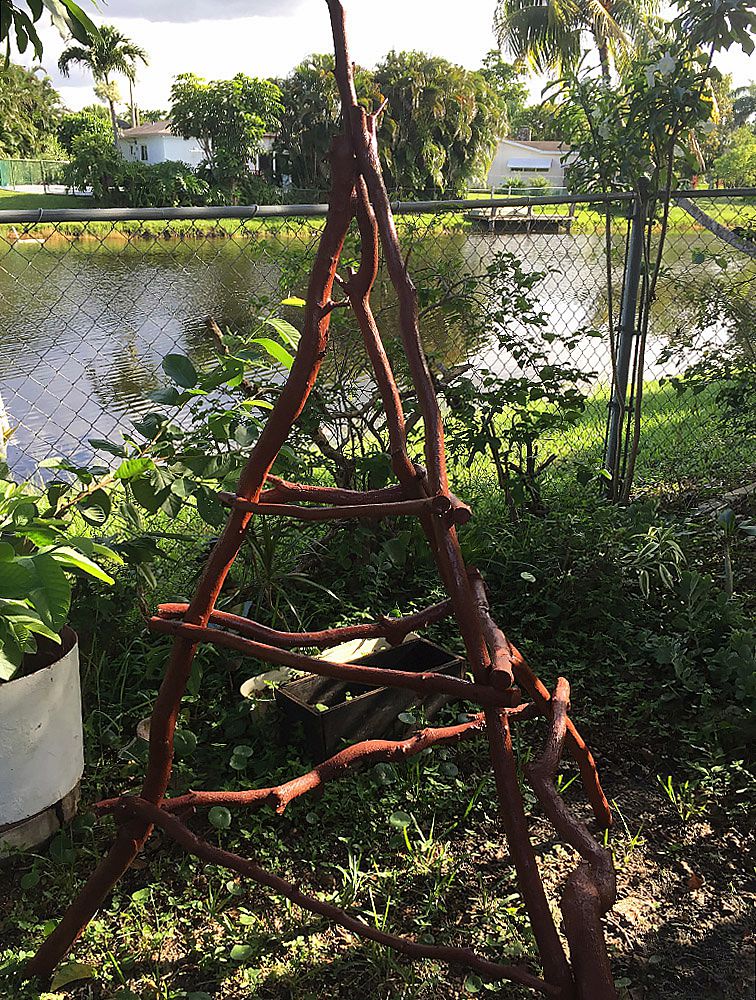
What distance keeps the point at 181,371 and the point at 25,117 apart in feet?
211

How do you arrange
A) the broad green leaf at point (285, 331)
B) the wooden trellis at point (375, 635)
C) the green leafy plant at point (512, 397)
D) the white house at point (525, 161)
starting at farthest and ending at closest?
the white house at point (525, 161)
the green leafy plant at point (512, 397)
the broad green leaf at point (285, 331)
the wooden trellis at point (375, 635)

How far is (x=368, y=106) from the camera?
1.37 meters

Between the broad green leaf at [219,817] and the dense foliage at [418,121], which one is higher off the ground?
the dense foliage at [418,121]

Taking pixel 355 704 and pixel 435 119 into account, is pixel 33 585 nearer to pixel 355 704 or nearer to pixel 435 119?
pixel 355 704

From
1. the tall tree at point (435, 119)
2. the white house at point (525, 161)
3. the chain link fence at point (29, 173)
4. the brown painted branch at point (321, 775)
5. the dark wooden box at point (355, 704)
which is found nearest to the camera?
the brown painted branch at point (321, 775)

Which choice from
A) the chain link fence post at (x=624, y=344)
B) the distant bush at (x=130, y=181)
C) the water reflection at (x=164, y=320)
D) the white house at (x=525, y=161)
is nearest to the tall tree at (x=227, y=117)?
the distant bush at (x=130, y=181)

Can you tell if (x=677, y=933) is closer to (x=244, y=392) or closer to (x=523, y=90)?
(x=244, y=392)

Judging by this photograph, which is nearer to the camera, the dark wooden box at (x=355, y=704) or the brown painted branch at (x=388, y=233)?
the brown painted branch at (x=388, y=233)

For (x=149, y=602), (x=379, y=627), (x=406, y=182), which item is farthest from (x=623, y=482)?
(x=406, y=182)

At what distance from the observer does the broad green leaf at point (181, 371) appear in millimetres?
1879

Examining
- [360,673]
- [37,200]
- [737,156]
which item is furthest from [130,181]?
[360,673]

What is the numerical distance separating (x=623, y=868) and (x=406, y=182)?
1511 inches

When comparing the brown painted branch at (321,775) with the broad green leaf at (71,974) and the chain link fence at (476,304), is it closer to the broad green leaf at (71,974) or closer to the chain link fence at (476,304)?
the broad green leaf at (71,974)

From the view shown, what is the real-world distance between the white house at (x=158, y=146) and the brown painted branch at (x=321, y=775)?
193ft
